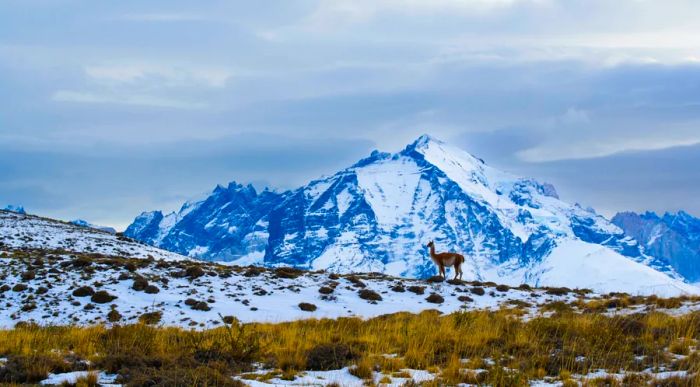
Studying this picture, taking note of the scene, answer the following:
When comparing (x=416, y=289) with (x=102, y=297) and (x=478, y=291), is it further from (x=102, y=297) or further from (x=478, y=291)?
(x=102, y=297)

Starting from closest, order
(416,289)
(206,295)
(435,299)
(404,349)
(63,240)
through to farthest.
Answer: (404,349), (206,295), (435,299), (416,289), (63,240)

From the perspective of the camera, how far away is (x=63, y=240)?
186 ft

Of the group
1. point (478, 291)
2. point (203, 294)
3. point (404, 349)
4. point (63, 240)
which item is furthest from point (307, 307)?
point (63, 240)

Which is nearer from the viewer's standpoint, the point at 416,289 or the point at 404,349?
the point at 404,349

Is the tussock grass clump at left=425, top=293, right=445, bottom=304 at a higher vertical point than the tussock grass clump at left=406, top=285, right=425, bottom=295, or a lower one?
lower

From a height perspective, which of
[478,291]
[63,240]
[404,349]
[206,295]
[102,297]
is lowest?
[404,349]

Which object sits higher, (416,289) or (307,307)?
(416,289)

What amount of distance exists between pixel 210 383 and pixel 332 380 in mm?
1929

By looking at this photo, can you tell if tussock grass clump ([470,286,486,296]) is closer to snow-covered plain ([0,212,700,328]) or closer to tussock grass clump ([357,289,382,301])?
snow-covered plain ([0,212,700,328])

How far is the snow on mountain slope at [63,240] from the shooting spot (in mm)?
52125

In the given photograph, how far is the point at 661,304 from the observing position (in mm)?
20062

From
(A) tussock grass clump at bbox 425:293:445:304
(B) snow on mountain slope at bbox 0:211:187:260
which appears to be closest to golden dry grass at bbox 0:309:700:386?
(A) tussock grass clump at bbox 425:293:445:304

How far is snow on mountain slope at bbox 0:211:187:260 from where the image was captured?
52.1m

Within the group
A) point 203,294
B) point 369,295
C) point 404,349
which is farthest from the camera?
point 369,295
